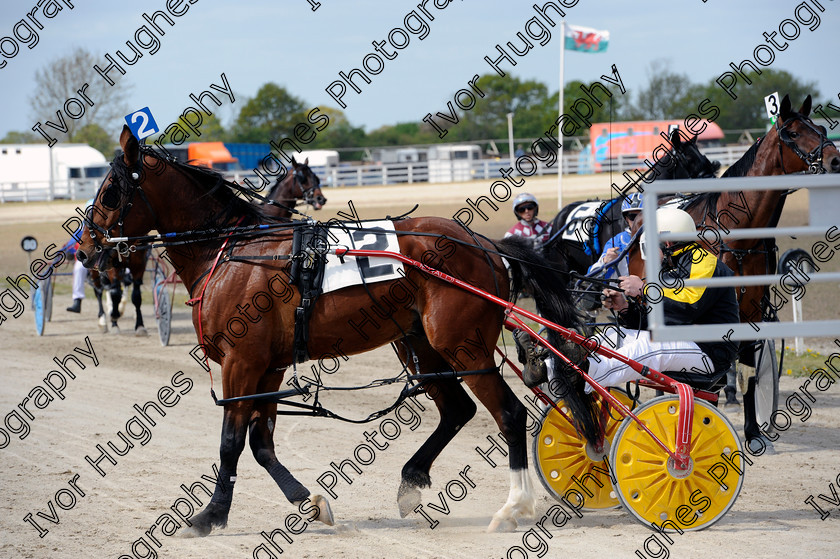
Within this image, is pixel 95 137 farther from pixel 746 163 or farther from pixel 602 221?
pixel 746 163

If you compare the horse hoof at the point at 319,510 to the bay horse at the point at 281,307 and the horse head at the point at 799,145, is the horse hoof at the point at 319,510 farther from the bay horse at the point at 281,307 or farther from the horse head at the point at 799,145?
the horse head at the point at 799,145

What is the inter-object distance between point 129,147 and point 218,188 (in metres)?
0.55

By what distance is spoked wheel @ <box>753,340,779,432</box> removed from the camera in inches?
256

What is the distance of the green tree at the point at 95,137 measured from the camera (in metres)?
54.7

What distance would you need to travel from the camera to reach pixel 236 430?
4.82 metres

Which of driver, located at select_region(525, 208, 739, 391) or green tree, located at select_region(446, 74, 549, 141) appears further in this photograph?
green tree, located at select_region(446, 74, 549, 141)

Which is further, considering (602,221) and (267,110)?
(267,110)

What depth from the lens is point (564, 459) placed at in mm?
5105

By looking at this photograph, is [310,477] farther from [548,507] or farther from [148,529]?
[548,507]

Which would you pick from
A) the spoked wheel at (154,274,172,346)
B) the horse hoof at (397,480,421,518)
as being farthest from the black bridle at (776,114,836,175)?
the spoked wheel at (154,274,172,346)

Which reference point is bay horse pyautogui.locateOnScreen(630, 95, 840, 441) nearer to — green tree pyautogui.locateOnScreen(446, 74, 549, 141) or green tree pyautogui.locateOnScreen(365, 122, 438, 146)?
green tree pyautogui.locateOnScreen(446, 74, 549, 141)

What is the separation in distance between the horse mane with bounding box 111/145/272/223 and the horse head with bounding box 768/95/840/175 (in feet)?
12.1

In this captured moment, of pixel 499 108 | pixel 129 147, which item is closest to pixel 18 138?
pixel 499 108

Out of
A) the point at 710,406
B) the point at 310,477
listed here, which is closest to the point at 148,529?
the point at 310,477
